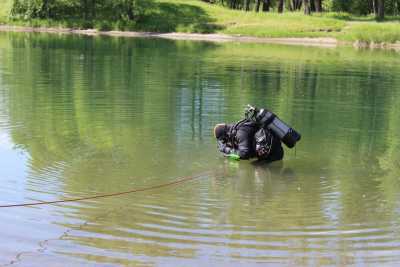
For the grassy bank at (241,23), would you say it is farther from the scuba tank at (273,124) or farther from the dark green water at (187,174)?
the scuba tank at (273,124)

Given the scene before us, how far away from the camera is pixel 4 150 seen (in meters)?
13.8

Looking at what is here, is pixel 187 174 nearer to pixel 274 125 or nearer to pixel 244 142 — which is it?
pixel 244 142

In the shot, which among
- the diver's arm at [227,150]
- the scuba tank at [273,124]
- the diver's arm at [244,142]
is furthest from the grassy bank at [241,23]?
the diver's arm at [244,142]

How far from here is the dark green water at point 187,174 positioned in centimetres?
847

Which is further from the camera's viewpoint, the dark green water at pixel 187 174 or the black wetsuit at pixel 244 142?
the black wetsuit at pixel 244 142

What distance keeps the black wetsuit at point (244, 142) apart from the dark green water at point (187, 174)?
0.31 m

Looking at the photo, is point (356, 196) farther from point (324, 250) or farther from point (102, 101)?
point (102, 101)

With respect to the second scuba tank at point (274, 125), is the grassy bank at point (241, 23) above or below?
above

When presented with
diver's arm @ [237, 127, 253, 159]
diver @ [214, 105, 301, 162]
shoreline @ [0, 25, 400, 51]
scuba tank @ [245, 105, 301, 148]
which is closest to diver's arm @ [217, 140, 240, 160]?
diver @ [214, 105, 301, 162]

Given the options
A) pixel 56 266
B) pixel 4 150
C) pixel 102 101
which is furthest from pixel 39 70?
pixel 56 266

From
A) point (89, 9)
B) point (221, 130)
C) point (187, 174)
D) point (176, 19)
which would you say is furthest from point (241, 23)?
point (187, 174)

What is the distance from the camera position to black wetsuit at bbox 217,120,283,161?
41.9 feet

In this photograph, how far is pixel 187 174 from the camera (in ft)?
40.7

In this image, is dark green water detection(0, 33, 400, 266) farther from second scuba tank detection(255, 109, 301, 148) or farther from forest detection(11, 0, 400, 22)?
forest detection(11, 0, 400, 22)
